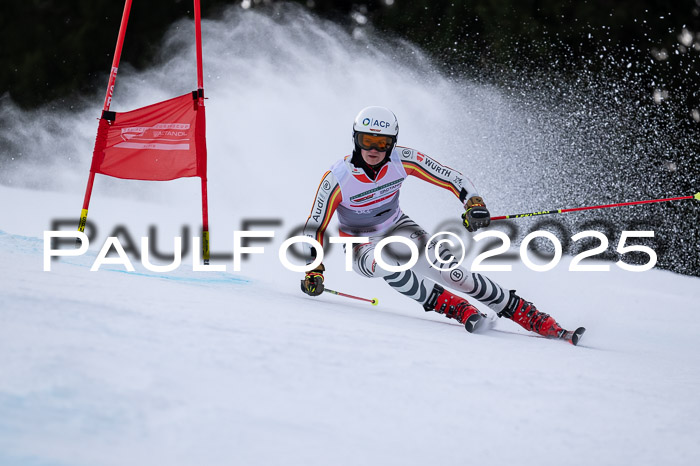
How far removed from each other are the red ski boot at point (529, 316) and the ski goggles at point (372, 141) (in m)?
1.10

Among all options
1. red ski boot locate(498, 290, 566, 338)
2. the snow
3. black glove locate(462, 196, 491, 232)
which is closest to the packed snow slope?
the snow

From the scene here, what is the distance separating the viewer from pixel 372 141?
4.22 metres

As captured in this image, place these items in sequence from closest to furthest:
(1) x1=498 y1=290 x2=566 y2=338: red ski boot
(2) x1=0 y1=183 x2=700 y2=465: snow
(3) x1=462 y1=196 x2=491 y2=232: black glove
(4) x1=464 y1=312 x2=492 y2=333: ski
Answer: (2) x1=0 y1=183 x2=700 y2=465: snow < (4) x1=464 y1=312 x2=492 y2=333: ski < (1) x1=498 y1=290 x2=566 y2=338: red ski boot < (3) x1=462 y1=196 x2=491 y2=232: black glove

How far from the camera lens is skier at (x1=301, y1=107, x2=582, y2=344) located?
4.21m

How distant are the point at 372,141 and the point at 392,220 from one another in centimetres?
57

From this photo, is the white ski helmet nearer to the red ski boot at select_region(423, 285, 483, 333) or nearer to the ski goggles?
the ski goggles

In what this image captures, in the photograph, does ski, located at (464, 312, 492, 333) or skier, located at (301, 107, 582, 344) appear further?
skier, located at (301, 107, 582, 344)

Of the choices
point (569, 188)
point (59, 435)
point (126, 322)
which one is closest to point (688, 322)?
point (126, 322)

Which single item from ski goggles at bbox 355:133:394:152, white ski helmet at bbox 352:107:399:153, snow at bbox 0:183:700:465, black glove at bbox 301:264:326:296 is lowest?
snow at bbox 0:183:700:465

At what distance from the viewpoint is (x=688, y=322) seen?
524cm

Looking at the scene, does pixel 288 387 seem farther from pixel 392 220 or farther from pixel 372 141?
pixel 392 220

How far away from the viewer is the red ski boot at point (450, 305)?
13.7ft

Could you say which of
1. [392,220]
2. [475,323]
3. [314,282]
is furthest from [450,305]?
[314,282]

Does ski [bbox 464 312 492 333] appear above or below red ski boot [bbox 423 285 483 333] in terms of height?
below
